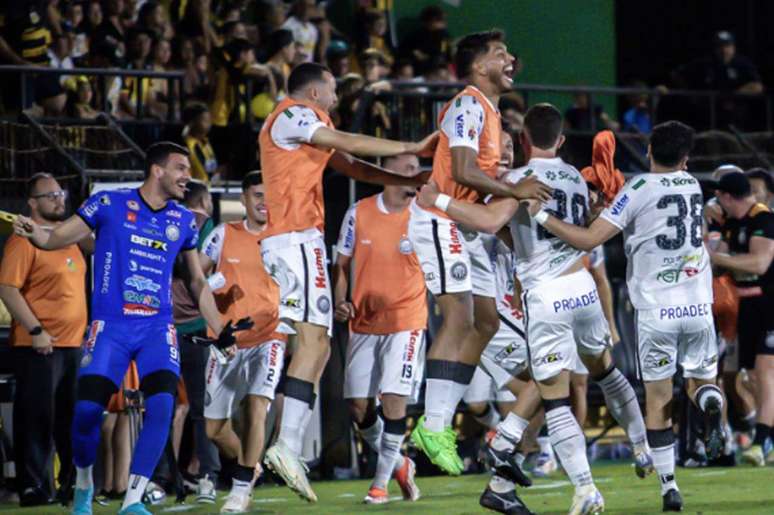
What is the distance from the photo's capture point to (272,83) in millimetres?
16656

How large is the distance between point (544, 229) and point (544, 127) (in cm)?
61

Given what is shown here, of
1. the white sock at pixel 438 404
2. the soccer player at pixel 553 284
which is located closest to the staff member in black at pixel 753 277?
the soccer player at pixel 553 284

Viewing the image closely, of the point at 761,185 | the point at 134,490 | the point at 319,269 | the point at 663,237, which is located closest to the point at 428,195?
the point at 319,269

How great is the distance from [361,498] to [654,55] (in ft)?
43.0

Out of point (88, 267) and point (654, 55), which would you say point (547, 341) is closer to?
point (88, 267)

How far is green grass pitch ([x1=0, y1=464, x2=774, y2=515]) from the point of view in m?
10.9

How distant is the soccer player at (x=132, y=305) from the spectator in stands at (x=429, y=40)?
9407mm

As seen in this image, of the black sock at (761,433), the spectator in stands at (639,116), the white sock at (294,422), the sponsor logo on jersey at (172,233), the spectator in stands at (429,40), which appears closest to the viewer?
the white sock at (294,422)

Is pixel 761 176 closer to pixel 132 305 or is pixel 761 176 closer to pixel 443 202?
pixel 443 202

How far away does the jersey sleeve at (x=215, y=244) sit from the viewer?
12.8 m

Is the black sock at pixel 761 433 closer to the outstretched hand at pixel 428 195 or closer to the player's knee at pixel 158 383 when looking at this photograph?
the outstretched hand at pixel 428 195

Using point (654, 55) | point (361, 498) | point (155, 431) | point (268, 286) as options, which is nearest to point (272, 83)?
point (268, 286)

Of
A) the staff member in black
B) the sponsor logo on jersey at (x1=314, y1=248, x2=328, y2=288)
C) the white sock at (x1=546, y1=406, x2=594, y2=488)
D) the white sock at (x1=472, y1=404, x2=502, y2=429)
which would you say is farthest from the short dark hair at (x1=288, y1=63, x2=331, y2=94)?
the white sock at (x1=472, y1=404, x2=502, y2=429)

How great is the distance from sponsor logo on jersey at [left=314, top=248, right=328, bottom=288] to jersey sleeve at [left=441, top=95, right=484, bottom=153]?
3.40 ft
